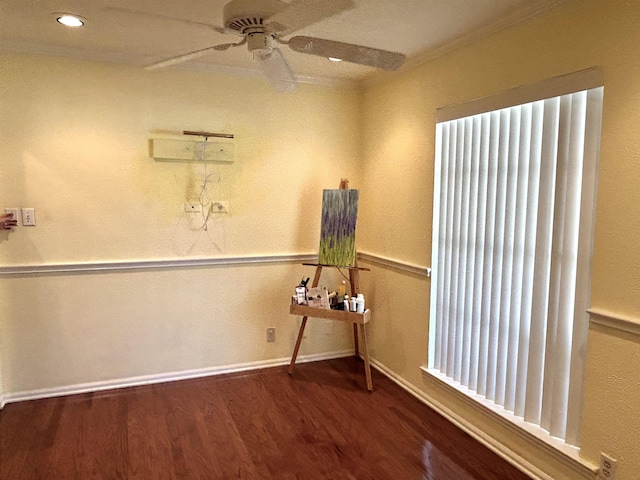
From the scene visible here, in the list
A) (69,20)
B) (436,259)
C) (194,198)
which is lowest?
(436,259)

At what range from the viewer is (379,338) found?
3.62 meters

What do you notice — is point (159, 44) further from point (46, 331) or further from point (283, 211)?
point (46, 331)

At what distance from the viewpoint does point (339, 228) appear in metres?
3.37

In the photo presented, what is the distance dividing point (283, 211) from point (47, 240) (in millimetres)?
1627

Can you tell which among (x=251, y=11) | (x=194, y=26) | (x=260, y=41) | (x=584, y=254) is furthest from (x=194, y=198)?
(x=584, y=254)

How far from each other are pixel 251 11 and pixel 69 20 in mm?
1177

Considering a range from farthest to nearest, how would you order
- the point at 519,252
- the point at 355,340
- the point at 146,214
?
the point at 355,340, the point at 146,214, the point at 519,252

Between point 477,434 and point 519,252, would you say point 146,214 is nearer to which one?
point 519,252

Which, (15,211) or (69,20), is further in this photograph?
(15,211)

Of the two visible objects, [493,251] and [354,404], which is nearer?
[493,251]

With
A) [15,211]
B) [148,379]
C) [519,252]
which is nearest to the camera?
[519,252]

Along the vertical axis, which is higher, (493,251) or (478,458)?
(493,251)

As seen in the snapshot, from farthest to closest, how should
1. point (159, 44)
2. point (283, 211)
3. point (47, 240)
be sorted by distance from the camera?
point (283, 211) < point (47, 240) < point (159, 44)

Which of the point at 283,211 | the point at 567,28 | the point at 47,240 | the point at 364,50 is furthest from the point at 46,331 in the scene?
the point at 567,28
